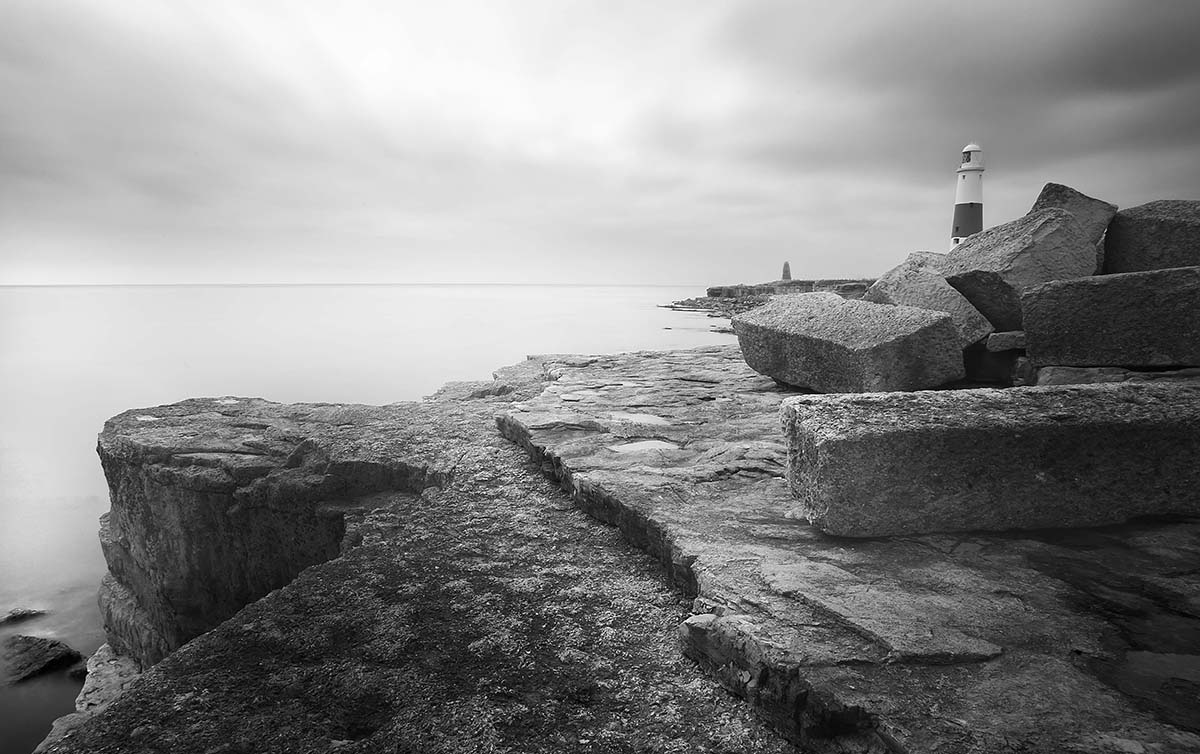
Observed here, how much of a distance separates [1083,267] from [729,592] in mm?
4002

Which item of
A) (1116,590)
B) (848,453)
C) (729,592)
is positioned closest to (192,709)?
(729,592)

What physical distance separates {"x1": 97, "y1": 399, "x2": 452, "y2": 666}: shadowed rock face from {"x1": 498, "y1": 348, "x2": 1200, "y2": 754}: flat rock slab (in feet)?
7.10

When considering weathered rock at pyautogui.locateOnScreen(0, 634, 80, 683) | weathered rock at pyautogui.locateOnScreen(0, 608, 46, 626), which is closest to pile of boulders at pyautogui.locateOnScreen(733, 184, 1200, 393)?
weathered rock at pyautogui.locateOnScreen(0, 634, 80, 683)

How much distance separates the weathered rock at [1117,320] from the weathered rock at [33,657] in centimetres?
1098

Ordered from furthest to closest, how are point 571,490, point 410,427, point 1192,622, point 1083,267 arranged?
point 410,427 → point 1083,267 → point 571,490 → point 1192,622

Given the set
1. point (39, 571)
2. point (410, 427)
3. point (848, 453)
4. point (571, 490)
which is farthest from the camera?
point (39, 571)

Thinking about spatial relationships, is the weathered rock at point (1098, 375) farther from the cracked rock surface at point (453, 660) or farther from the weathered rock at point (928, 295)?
the cracked rock surface at point (453, 660)

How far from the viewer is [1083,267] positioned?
430 cm

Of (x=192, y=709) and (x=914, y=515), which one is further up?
(x=914, y=515)

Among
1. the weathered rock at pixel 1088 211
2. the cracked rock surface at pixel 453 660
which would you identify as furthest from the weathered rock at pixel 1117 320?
the cracked rock surface at pixel 453 660

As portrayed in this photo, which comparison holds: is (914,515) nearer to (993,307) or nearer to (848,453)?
(848,453)

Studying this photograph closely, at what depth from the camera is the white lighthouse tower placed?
16.1 m

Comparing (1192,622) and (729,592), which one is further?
(729,592)

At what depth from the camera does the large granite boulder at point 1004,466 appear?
2.42 metres
